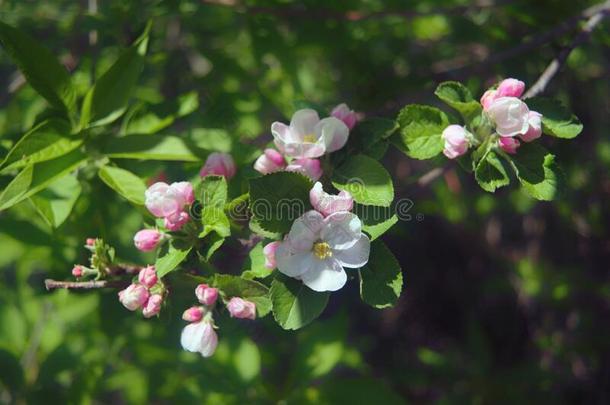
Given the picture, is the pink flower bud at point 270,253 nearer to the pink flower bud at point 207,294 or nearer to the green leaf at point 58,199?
the pink flower bud at point 207,294

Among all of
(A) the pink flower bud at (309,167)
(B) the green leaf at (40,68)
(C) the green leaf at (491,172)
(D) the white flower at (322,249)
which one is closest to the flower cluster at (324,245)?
(D) the white flower at (322,249)

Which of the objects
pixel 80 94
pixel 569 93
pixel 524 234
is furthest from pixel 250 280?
pixel 524 234

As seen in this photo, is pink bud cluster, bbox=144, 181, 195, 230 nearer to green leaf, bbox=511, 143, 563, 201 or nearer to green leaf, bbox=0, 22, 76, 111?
green leaf, bbox=0, 22, 76, 111

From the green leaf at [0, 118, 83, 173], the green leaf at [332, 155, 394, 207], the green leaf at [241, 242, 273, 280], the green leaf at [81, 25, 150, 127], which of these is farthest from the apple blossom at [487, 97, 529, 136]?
the green leaf at [0, 118, 83, 173]

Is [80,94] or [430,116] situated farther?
[80,94]

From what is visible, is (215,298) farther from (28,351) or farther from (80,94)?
(28,351)

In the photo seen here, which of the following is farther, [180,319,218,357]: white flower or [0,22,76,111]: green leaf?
[0,22,76,111]: green leaf
